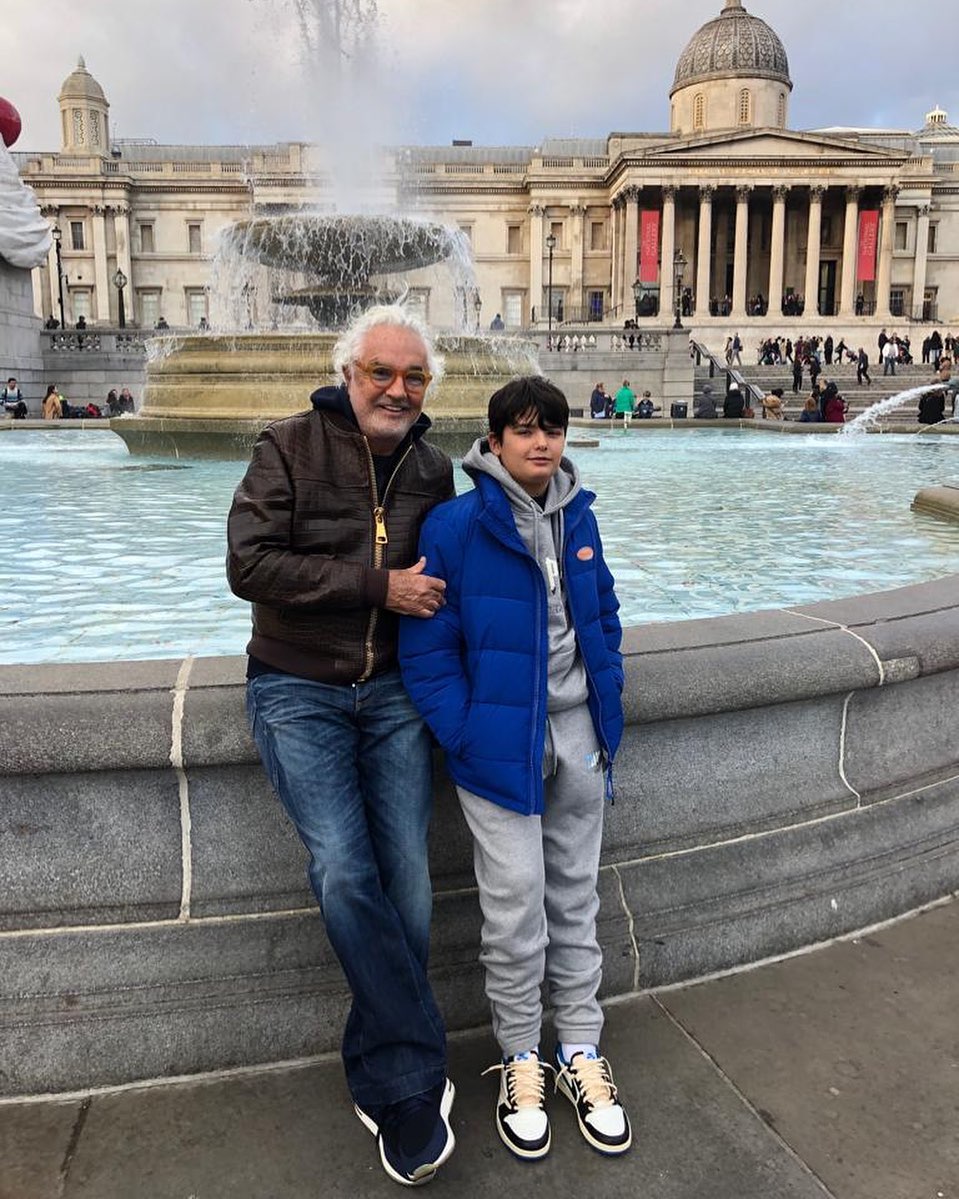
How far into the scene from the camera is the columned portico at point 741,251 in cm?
6550

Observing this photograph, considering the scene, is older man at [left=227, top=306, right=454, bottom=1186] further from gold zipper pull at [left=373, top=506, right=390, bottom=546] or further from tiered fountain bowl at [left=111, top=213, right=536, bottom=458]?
tiered fountain bowl at [left=111, top=213, right=536, bottom=458]

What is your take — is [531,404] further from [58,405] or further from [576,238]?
[576,238]

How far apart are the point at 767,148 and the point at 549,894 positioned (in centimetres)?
6906

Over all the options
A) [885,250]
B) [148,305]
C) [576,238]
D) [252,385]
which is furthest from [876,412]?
[148,305]

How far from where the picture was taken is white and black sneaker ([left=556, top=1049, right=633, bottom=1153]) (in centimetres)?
242

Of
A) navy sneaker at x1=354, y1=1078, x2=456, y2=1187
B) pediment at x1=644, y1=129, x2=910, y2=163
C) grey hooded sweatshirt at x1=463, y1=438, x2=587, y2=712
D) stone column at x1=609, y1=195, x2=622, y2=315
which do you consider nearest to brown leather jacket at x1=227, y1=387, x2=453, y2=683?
grey hooded sweatshirt at x1=463, y1=438, x2=587, y2=712

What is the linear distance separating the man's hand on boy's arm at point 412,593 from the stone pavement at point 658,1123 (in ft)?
3.83

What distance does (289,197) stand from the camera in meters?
66.5

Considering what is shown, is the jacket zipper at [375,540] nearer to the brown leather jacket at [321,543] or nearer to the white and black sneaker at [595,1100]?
the brown leather jacket at [321,543]

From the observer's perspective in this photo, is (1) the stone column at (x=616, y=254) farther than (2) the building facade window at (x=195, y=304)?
No

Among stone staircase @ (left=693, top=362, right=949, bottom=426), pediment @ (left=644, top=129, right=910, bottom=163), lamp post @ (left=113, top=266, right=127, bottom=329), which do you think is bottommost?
stone staircase @ (left=693, top=362, right=949, bottom=426)

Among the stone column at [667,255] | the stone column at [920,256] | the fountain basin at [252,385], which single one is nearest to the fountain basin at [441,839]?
the fountain basin at [252,385]

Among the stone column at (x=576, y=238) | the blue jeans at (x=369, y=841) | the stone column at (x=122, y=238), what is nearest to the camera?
the blue jeans at (x=369, y=841)

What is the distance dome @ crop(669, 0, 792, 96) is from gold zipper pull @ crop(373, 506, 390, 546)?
79213 mm
